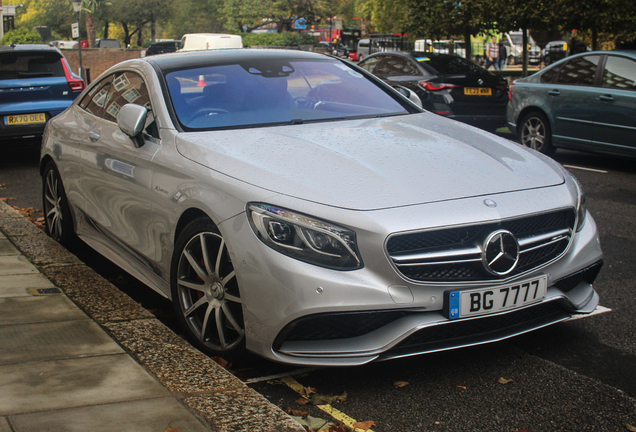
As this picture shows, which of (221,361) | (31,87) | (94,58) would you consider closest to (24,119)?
(31,87)

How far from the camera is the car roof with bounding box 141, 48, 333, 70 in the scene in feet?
15.4

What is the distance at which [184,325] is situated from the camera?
377cm

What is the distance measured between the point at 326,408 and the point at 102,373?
997 millimetres

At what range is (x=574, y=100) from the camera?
9.91m

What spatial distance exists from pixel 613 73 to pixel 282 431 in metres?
8.22

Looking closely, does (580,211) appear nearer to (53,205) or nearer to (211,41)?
(53,205)

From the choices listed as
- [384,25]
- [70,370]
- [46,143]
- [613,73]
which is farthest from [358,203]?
[384,25]

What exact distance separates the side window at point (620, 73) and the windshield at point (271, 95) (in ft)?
17.7

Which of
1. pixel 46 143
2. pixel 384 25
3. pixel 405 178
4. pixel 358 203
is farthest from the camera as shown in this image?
pixel 384 25

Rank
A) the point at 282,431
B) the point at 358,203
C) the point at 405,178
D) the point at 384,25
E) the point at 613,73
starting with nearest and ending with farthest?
the point at 282,431
the point at 358,203
the point at 405,178
the point at 613,73
the point at 384,25

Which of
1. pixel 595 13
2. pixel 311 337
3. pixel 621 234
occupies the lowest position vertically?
pixel 621 234

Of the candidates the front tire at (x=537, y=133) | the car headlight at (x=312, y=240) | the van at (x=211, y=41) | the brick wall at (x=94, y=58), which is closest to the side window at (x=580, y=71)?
the front tire at (x=537, y=133)

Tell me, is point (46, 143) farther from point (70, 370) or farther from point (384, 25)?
point (384, 25)

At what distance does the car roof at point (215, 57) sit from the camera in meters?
4.70
